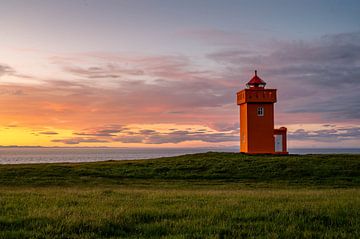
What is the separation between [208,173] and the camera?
35531mm

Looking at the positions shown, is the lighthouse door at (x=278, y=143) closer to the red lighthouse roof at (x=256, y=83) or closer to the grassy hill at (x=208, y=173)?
the red lighthouse roof at (x=256, y=83)

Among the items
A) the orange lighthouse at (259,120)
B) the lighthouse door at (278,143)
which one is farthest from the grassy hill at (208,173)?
the lighthouse door at (278,143)

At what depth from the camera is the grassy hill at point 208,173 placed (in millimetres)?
31223

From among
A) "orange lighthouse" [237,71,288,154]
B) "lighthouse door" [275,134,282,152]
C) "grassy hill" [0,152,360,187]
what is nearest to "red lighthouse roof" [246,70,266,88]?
"orange lighthouse" [237,71,288,154]

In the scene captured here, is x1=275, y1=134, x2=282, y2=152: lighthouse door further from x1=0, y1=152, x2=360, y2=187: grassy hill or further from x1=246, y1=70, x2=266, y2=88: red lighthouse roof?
x1=0, y1=152, x2=360, y2=187: grassy hill

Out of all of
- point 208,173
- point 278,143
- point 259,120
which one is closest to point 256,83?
point 259,120

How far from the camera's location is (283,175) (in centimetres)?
3469

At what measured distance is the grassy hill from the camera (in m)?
31.2

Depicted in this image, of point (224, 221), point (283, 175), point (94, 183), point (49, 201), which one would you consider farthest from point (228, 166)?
point (224, 221)

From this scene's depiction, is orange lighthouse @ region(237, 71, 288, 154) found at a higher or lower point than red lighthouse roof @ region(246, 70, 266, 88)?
lower

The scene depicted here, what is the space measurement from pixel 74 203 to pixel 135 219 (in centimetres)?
386

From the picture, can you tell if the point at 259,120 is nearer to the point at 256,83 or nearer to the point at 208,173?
the point at 256,83

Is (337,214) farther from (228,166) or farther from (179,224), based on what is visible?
(228,166)

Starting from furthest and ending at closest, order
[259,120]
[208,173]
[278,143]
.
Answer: [278,143] < [259,120] < [208,173]
